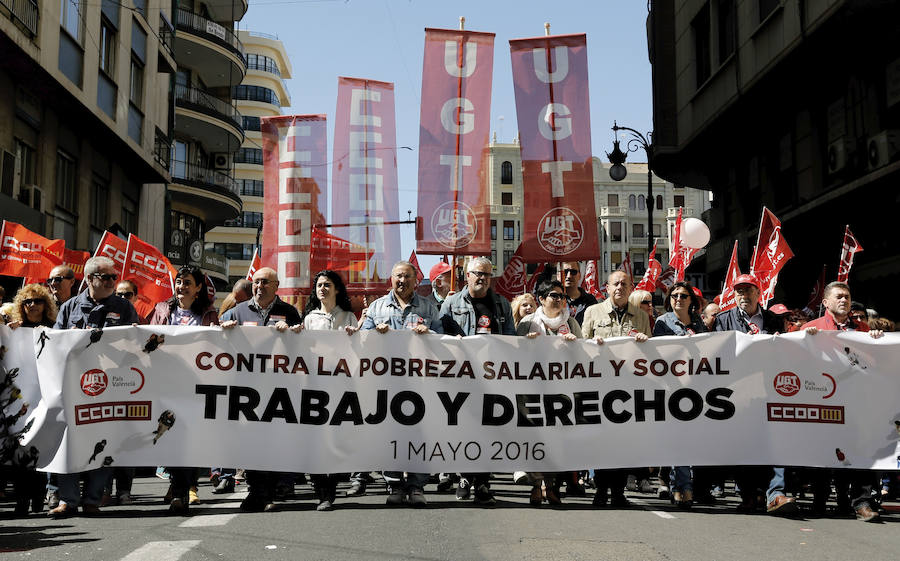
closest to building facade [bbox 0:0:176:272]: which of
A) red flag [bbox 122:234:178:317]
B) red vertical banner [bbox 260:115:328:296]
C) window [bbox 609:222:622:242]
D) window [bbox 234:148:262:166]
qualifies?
red vertical banner [bbox 260:115:328:296]

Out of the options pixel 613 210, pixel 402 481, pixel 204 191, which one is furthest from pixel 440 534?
pixel 613 210

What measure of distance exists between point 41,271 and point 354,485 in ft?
19.9

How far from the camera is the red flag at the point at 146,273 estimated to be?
13234mm

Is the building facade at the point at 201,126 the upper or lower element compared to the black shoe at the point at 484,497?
upper

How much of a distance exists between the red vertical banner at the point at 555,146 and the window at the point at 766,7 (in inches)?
403

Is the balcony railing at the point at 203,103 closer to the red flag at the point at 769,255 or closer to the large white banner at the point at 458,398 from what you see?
the red flag at the point at 769,255

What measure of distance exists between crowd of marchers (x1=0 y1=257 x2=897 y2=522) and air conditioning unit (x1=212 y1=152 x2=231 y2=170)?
124ft

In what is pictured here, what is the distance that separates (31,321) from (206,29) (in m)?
33.9

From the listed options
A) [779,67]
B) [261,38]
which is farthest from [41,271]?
[261,38]

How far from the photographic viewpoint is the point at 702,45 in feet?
91.7

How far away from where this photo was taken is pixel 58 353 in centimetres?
778

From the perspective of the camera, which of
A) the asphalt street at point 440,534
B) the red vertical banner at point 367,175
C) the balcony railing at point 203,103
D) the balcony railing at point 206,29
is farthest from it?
the balcony railing at point 203,103

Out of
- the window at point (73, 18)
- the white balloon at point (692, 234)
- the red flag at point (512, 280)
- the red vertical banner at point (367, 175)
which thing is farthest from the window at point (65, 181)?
the white balloon at point (692, 234)

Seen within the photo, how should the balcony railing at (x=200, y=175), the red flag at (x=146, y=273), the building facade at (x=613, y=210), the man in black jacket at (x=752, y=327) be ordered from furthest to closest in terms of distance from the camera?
the building facade at (x=613, y=210), the balcony railing at (x=200, y=175), the red flag at (x=146, y=273), the man in black jacket at (x=752, y=327)
